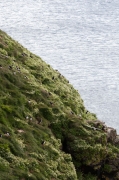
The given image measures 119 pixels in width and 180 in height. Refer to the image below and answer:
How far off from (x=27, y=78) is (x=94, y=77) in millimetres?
60378

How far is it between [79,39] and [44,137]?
94.3m

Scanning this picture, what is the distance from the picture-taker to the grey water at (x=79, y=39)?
86125 mm

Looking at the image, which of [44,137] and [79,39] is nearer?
[44,137]

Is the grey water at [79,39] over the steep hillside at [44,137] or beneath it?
over

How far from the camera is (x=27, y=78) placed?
→ 3406cm

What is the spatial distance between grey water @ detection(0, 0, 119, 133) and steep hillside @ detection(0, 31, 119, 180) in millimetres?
40264

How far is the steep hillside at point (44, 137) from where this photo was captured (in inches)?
910

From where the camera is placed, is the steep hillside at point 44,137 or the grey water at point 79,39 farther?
the grey water at point 79,39

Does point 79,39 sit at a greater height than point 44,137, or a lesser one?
greater

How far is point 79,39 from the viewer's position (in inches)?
4700

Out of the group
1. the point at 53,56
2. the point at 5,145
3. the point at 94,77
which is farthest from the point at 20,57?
the point at 53,56

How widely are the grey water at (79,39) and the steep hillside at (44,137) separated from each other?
40264mm

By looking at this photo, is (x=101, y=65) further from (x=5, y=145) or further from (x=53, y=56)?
(x=5, y=145)

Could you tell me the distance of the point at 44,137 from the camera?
2717 centimetres
